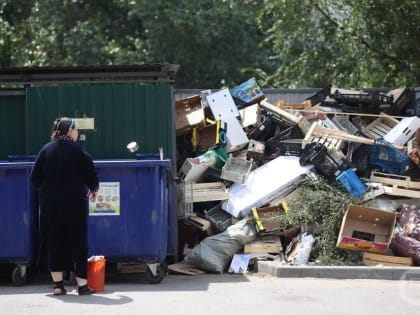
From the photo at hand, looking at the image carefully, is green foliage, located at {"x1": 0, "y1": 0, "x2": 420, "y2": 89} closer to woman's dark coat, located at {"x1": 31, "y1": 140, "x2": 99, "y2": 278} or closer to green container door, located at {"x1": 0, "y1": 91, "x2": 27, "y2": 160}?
green container door, located at {"x1": 0, "y1": 91, "x2": 27, "y2": 160}

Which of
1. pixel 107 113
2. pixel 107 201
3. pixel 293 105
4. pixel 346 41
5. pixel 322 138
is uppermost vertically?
pixel 346 41

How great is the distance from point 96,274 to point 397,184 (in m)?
4.69

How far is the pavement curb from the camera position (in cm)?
951

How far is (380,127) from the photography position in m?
12.5

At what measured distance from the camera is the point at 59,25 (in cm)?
2712

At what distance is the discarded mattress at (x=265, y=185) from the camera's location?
35.7ft

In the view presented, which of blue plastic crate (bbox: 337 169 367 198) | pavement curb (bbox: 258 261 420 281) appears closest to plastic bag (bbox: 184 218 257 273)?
pavement curb (bbox: 258 261 420 281)

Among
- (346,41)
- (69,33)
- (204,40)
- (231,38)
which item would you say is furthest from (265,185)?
(69,33)

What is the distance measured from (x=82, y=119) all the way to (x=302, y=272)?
10.8ft

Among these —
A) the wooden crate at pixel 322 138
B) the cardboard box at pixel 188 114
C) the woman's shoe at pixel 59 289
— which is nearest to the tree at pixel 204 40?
the cardboard box at pixel 188 114

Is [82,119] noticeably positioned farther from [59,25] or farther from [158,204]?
[59,25]

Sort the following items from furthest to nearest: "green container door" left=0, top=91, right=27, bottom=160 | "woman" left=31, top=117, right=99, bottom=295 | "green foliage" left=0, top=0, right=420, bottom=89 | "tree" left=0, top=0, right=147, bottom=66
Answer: "tree" left=0, top=0, right=147, bottom=66 < "green foliage" left=0, top=0, right=420, bottom=89 < "green container door" left=0, top=91, right=27, bottom=160 < "woman" left=31, top=117, right=99, bottom=295

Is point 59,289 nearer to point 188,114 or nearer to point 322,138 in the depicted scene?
point 188,114

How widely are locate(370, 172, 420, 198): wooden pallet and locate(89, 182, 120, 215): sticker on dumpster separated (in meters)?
3.92
